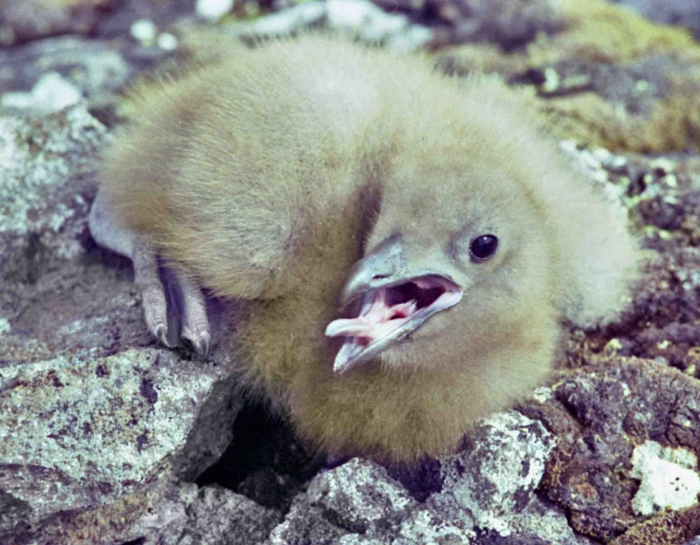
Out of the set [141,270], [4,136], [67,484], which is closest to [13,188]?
[4,136]

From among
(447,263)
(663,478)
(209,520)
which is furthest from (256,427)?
(663,478)

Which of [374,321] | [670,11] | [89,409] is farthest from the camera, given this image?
[670,11]

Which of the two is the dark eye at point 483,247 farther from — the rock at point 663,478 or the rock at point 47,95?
the rock at point 47,95

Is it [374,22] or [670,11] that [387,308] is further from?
[670,11]

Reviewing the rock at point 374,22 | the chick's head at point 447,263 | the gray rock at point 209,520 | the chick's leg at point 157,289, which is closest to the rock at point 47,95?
the chick's leg at point 157,289

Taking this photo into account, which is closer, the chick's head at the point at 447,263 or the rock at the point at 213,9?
the chick's head at the point at 447,263

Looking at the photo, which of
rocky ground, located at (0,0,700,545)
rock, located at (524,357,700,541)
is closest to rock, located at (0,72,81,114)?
rocky ground, located at (0,0,700,545)

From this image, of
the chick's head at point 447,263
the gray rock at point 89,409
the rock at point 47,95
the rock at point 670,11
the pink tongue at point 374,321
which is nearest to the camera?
the gray rock at point 89,409
